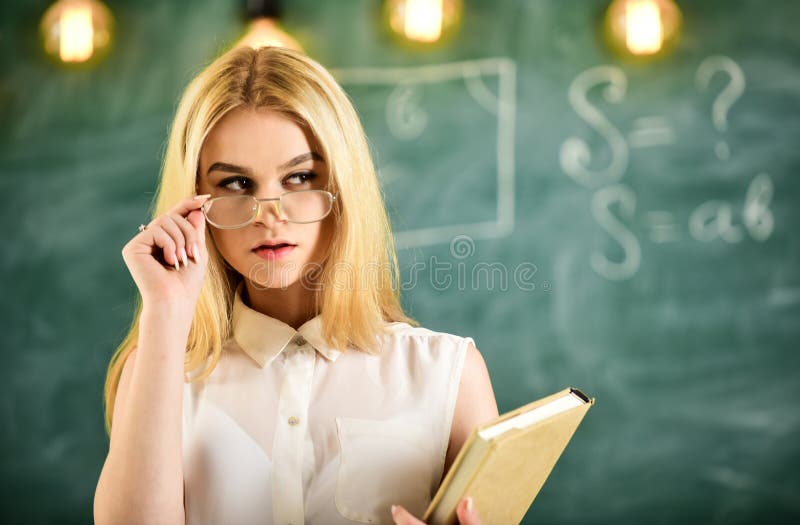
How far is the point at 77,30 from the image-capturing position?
7.73ft

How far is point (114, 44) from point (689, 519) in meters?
2.44

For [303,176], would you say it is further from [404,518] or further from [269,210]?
[404,518]

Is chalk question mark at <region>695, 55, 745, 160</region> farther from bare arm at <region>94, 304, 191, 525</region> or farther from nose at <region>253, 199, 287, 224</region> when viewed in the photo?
bare arm at <region>94, 304, 191, 525</region>

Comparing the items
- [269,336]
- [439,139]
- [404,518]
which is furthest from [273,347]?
[439,139]

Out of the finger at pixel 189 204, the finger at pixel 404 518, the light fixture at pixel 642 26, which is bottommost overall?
the finger at pixel 404 518

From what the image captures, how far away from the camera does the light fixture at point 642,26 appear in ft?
8.30

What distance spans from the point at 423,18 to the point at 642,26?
728mm

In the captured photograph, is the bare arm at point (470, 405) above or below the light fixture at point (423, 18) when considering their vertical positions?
below

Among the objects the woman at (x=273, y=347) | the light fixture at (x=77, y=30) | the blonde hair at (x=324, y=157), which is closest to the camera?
the woman at (x=273, y=347)

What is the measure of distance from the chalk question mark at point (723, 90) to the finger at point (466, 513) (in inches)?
79.5

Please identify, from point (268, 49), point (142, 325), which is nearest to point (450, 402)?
point (142, 325)

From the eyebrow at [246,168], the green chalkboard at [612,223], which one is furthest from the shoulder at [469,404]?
the green chalkboard at [612,223]

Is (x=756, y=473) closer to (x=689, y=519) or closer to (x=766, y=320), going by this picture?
(x=689, y=519)

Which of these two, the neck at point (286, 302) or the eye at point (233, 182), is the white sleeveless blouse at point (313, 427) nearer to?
the neck at point (286, 302)
